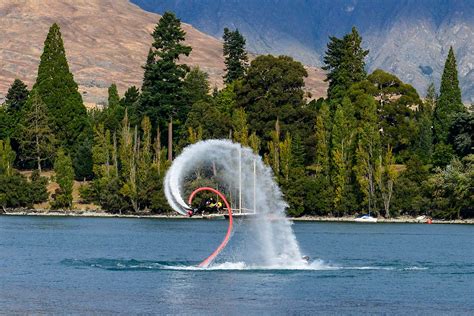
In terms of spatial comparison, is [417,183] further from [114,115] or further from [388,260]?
[388,260]

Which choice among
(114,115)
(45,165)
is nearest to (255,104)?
(114,115)

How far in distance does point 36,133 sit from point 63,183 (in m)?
16.7

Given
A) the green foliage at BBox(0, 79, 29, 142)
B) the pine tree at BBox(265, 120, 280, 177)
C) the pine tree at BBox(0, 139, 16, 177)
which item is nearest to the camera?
the pine tree at BBox(265, 120, 280, 177)

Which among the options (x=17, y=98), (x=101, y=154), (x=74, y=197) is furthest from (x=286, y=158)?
(x=17, y=98)

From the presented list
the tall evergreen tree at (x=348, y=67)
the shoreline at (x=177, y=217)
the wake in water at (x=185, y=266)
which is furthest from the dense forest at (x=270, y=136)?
the wake in water at (x=185, y=266)

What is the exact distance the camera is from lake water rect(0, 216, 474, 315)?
2488 inches

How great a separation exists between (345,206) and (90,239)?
4728 cm

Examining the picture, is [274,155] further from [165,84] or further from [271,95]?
[165,84]

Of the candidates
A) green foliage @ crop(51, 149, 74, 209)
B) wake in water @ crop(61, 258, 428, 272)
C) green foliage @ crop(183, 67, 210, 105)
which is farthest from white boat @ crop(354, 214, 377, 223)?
wake in water @ crop(61, 258, 428, 272)

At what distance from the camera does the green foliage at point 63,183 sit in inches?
6230

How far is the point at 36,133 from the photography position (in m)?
172

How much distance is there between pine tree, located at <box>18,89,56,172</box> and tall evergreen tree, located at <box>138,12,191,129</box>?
13304 mm

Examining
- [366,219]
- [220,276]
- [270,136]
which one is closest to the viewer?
[220,276]

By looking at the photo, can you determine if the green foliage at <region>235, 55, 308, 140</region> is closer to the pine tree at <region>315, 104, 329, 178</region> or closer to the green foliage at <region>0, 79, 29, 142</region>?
the pine tree at <region>315, 104, 329, 178</region>
